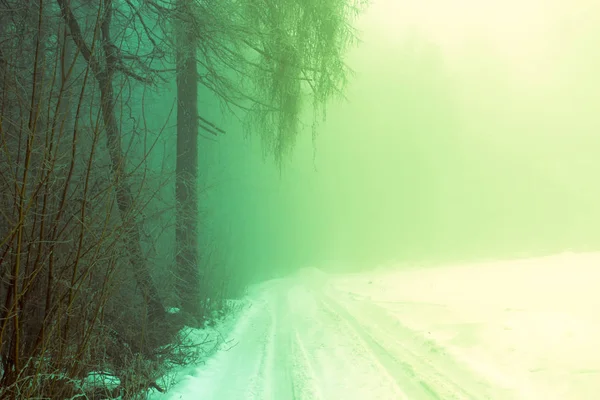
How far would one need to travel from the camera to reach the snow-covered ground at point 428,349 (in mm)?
3480

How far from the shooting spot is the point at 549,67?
58.8m

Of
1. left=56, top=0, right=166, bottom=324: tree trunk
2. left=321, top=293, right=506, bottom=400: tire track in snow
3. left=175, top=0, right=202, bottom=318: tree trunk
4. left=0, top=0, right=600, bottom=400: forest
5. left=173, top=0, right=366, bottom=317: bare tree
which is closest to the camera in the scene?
left=0, top=0, right=600, bottom=400: forest

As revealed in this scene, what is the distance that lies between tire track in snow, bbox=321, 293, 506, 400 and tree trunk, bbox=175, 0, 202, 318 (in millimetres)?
2603

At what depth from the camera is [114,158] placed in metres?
3.12

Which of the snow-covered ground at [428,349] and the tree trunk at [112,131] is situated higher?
the tree trunk at [112,131]

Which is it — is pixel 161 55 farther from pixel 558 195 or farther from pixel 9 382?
pixel 558 195

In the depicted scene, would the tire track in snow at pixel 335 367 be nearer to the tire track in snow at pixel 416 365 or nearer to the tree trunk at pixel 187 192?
the tire track in snow at pixel 416 365

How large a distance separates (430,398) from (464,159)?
297 ft

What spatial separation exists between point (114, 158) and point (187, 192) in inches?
104

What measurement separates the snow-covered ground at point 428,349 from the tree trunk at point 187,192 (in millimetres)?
1007

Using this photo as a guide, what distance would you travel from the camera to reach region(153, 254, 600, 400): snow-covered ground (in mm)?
3480

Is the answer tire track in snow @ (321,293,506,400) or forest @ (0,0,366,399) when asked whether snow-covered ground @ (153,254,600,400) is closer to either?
tire track in snow @ (321,293,506,400)

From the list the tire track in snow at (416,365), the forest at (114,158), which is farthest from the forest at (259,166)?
the tire track in snow at (416,365)

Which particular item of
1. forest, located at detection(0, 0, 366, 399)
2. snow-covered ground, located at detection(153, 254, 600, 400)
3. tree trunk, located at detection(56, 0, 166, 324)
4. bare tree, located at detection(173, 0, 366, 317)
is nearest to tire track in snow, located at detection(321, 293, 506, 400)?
snow-covered ground, located at detection(153, 254, 600, 400)
